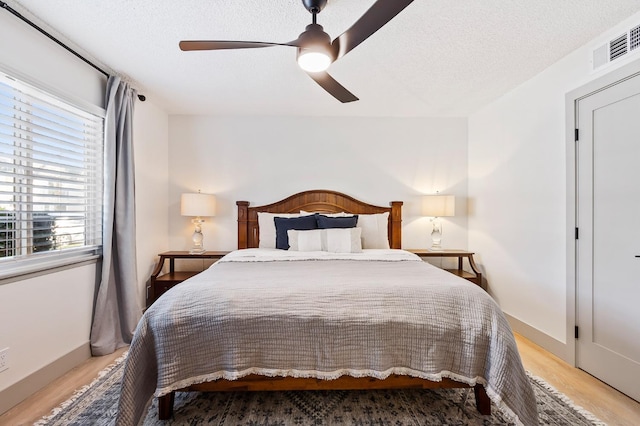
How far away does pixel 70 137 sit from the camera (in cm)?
236

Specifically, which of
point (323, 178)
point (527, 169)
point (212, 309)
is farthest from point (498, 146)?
point (212, 309)

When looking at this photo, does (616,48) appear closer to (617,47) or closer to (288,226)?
(617,47)

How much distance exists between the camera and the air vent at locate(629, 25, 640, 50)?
191 cm

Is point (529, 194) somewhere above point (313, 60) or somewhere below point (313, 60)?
below

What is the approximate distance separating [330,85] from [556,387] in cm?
259

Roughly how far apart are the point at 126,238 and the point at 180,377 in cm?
168

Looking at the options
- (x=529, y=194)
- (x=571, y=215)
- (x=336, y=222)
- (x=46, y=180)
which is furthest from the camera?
(x=336, y=222)

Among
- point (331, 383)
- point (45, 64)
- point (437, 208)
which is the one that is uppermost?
point (45, 64)

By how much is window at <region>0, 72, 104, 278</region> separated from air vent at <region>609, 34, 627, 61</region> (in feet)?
13.0

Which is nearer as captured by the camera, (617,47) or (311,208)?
(617,47)

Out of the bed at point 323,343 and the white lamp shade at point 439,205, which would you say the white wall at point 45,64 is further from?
the white lamp shade at point 439,205

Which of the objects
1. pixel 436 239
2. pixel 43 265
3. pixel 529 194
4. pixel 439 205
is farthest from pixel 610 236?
pixel 43 265

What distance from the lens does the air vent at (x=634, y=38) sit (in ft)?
6.27

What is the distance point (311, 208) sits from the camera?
3717 mm
